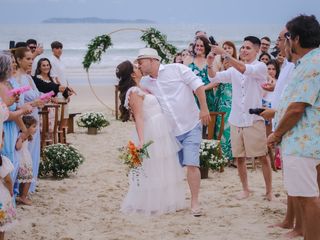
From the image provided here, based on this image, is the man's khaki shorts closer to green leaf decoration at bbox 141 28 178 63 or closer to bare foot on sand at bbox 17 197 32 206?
bare foot on sand at bbox 17 197 32 206

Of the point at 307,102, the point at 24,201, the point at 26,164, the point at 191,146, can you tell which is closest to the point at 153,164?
the point at 191,146

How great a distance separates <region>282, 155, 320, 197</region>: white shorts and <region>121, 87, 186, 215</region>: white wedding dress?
2505 millimetres

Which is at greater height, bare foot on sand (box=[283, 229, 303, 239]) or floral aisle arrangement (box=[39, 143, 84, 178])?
floral aisle arrangement (box=[39, 143, 84, 178])

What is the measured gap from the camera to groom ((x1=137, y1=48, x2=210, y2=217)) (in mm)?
7555

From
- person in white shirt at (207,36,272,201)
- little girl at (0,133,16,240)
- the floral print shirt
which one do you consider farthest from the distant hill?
the floral print shirt

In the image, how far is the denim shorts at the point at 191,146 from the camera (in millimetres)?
7523

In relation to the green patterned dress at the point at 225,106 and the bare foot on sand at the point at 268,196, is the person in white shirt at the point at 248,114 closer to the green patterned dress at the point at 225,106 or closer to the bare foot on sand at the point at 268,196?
the bare foot on sand at the point at 268,196

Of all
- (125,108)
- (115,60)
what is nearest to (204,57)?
(125,108)

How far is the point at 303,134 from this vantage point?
17.3 ft

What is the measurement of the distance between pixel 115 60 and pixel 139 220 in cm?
3780

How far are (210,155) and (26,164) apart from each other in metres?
2.81

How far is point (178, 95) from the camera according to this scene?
300 inches

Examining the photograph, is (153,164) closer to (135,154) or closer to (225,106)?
(135,154)

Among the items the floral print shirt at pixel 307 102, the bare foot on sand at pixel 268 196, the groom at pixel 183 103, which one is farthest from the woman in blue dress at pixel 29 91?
the floral print shirt at pixel 307 102
